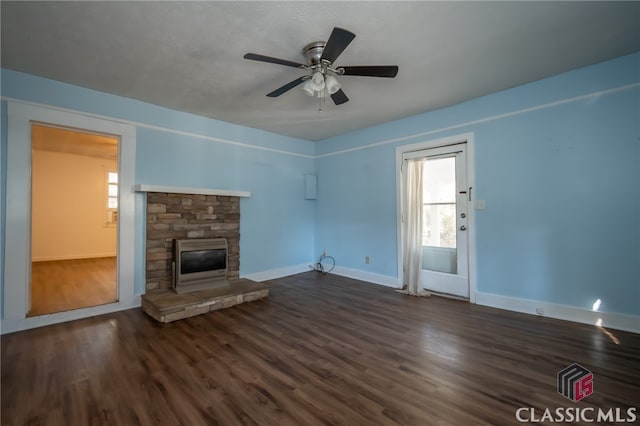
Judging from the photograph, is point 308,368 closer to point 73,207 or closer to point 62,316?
point 62,316

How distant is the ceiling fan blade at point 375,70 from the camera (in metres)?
2.25

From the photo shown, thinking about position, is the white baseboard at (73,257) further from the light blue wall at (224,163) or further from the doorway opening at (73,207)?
the light blue wall at (224,163)

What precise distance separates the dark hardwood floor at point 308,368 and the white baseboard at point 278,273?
1.49 metres

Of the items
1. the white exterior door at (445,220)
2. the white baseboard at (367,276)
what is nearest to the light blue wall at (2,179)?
the white baseboard at (367,276)

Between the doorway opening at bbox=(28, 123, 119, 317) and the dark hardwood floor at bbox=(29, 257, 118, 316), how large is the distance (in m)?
0.02

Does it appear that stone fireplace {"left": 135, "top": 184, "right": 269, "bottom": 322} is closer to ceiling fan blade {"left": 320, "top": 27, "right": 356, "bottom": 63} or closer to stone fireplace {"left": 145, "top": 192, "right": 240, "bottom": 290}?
stone fireplace {"left": 145, "top": 192, "right": 240, "bottom": 290}

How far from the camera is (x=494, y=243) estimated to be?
11.7 feet

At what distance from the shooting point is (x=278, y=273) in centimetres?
518

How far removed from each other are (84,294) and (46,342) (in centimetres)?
151

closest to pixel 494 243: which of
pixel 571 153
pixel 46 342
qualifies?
pixel 571 153

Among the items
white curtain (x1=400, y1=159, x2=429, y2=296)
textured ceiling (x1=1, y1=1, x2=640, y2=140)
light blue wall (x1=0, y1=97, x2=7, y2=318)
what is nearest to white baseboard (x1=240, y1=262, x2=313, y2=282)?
white curtain (x1=400, y1=159, x2=429, y2=296)

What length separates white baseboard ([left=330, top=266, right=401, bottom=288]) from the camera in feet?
15.1

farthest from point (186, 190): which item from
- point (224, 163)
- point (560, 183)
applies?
point (560, 183)

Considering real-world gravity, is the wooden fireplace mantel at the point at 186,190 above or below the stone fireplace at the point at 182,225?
above
